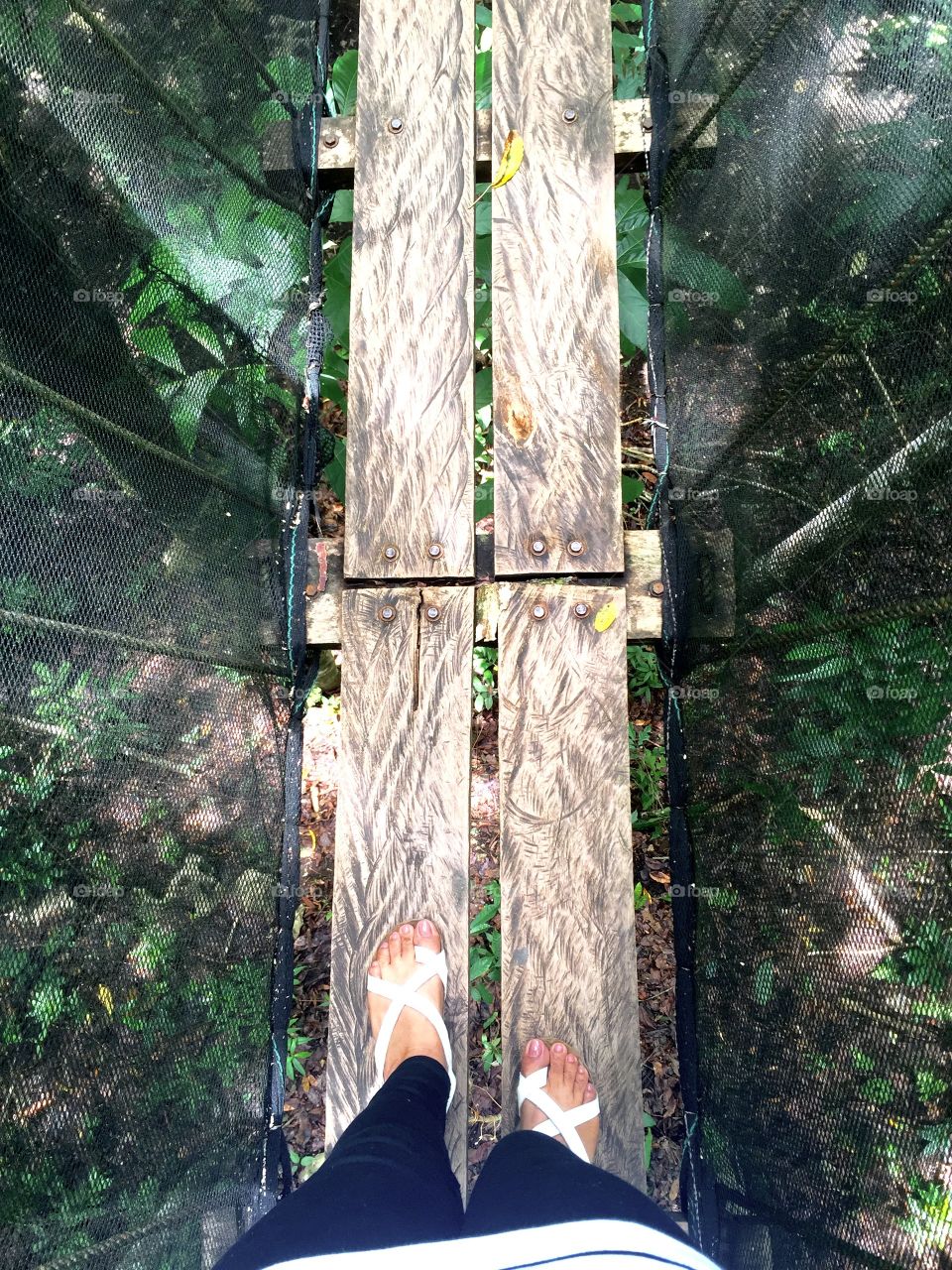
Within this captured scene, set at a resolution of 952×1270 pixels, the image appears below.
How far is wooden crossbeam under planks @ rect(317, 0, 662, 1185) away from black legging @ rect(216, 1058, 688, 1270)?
0.26m

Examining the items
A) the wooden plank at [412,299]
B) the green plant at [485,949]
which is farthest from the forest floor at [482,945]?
the wooden plank at [412,299]

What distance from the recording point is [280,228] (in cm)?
187

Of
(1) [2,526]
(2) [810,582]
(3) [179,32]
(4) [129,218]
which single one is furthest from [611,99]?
(1) [2,526]

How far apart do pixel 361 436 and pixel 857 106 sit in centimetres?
105

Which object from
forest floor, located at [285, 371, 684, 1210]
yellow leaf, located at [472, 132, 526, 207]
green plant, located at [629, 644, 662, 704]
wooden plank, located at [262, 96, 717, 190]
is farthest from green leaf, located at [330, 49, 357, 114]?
green plant, located at [629, 644, 662, 704]

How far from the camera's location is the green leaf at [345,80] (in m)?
2.06

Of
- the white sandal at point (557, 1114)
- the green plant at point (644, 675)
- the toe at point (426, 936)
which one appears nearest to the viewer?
the white sandal at point (557, 1114)

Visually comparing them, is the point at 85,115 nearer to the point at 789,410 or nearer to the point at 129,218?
the point at 129,218

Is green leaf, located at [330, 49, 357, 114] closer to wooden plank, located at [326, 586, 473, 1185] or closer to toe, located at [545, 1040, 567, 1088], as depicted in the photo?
wooden plank, located at [326, 586, 473, 1185]

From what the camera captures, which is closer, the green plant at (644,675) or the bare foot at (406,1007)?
the bare foot at (406,1007)

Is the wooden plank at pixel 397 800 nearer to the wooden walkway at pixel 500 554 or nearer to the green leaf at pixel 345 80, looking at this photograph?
the wooden walkway at pixel 500 554

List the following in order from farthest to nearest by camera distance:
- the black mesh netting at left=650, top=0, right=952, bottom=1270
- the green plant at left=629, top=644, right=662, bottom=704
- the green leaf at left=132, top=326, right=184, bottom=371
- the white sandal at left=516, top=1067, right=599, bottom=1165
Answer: the green plant at left=629, top=644, right=662, bottom=704
the white sandal at left=516, top=1067, right=599, bottom=1165
the green leaf at left=132, top=326, right=184, bottom=371
the black mesh netting at left=650, top=0, right=952, bottom=1270

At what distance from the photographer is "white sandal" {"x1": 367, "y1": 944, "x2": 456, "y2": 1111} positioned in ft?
5.30

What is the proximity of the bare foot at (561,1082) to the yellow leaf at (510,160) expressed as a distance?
69.2 inches
